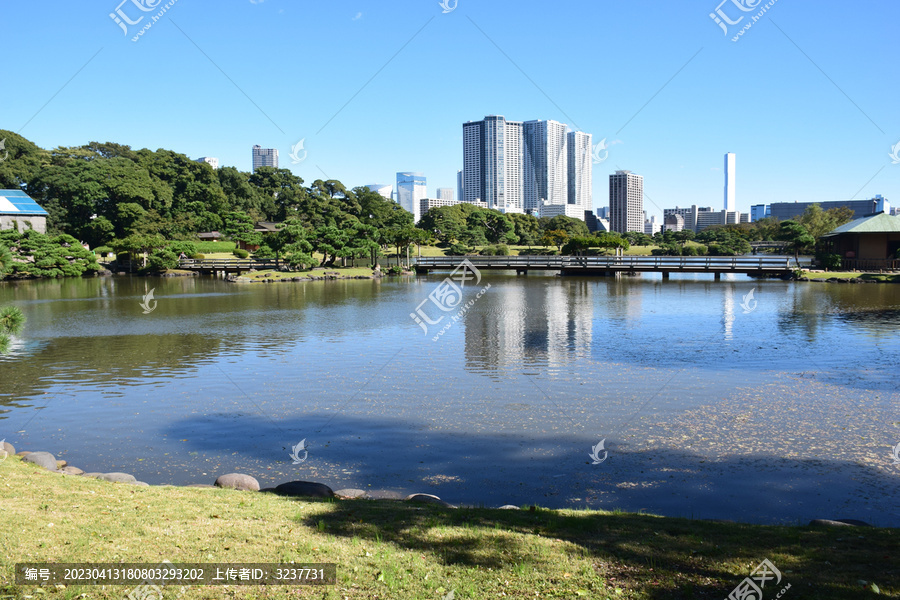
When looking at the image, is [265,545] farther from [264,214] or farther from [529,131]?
[529,131]

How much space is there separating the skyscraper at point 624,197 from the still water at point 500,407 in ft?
334

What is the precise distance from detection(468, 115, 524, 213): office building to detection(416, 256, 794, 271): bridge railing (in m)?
120

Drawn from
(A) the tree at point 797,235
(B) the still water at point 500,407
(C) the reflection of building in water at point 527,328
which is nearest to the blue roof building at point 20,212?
(B) the still water at point 500,407

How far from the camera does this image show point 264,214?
84.8 meters

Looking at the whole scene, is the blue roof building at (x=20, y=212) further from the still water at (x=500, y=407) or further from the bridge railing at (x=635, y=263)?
the still water at (x=500, y=407)

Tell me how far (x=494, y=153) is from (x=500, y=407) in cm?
18342

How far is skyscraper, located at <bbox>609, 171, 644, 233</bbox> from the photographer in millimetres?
121125

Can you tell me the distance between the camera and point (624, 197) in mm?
132250

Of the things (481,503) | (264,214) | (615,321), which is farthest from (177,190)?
(481,503)

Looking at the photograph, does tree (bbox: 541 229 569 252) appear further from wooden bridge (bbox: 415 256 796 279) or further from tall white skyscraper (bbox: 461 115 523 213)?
tall white skyscraper (bbox: 461 115 523 213)

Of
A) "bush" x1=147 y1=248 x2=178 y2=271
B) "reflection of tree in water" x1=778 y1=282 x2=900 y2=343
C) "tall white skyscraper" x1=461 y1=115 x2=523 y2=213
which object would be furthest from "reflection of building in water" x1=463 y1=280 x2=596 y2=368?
"tall white skyscraper" x1=461 y1=115 x2=523 y2=213

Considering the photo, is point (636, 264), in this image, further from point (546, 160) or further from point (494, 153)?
point (494, 153)

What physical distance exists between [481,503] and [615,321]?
18493 mm

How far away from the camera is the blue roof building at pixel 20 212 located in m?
57.2
